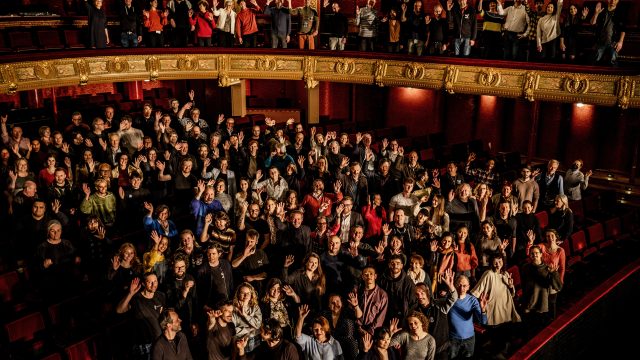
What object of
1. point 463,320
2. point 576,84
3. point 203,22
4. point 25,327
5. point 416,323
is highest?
point 203,22

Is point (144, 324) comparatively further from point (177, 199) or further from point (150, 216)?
point (177, 199)

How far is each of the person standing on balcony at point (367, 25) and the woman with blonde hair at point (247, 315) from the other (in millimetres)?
7604

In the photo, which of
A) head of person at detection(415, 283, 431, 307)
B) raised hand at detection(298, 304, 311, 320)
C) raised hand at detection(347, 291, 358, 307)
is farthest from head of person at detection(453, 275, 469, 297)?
raised hand at detection(298, 304, 311, 320)

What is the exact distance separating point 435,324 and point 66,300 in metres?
2.92

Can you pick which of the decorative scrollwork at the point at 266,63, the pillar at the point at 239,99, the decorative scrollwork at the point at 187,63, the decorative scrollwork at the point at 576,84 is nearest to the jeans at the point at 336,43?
the decorative scrollwork at the point at 266,63

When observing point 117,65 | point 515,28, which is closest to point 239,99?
point 117,65

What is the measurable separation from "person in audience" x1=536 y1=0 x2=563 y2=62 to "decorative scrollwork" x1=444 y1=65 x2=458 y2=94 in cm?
139

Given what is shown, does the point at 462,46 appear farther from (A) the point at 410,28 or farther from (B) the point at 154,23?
(B) the point at 154,23

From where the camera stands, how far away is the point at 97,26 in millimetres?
10352

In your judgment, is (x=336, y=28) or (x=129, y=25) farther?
(x=336, y=28)

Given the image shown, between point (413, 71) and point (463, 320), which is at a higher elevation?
point (413, 71)

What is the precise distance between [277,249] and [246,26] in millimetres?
7063

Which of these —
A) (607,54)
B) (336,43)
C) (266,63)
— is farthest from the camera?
(266,63)

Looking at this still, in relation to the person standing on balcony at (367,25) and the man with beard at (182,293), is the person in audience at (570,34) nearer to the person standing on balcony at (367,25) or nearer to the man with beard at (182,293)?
the person standing on balcony at (367,25)
